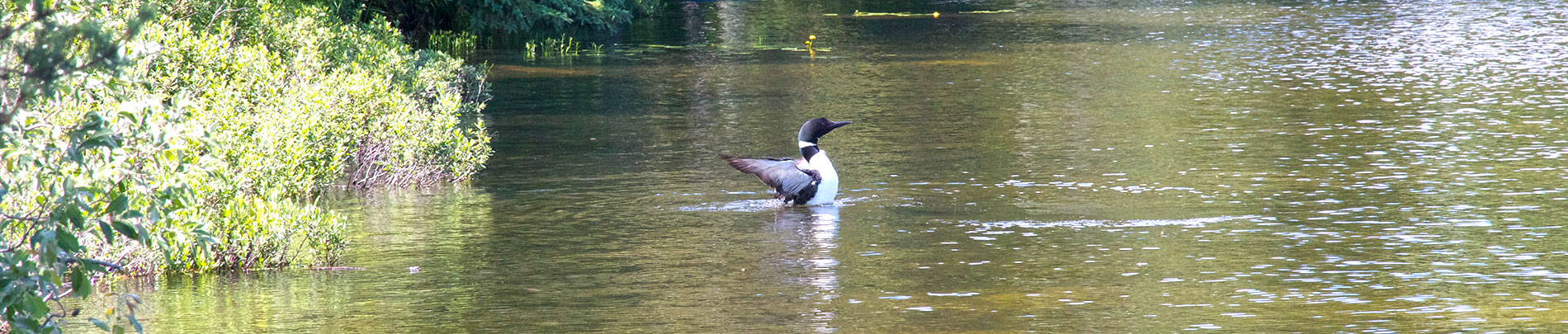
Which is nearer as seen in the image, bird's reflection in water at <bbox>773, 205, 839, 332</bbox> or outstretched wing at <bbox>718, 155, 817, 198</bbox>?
bird's reflection in water at <bbox>773, 205, 839, 332</bbox>

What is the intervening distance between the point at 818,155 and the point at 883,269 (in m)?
3.18

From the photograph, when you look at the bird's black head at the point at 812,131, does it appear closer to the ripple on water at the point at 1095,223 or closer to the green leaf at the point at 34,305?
the ripple on water at the point at 1095,223

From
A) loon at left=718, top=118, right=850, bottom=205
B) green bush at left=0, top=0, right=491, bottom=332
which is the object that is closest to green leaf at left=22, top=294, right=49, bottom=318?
green bush at left=0, top=0, right=491, bottom=332

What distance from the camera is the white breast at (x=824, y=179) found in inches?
633

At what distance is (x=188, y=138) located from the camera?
9484mm

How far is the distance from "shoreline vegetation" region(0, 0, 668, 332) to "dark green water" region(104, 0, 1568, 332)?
0.41 meters

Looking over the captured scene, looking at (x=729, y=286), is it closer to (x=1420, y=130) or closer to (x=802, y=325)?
(x=802, y=325)

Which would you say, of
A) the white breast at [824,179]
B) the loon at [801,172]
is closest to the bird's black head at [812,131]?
the loon at [801,172]

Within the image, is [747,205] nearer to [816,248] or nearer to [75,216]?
[816,248]

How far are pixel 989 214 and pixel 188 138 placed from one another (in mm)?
7796

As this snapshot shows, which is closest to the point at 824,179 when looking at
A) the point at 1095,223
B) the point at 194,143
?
the point at 1095,223

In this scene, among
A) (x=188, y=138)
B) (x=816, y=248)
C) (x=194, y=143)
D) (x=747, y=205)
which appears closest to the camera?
(x=188, y=138)

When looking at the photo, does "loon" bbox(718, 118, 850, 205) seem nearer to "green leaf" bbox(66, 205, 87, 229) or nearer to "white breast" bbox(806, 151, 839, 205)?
"white breast" bbox(806, 151, 839, 205)

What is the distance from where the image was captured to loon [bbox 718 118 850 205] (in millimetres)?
16078
